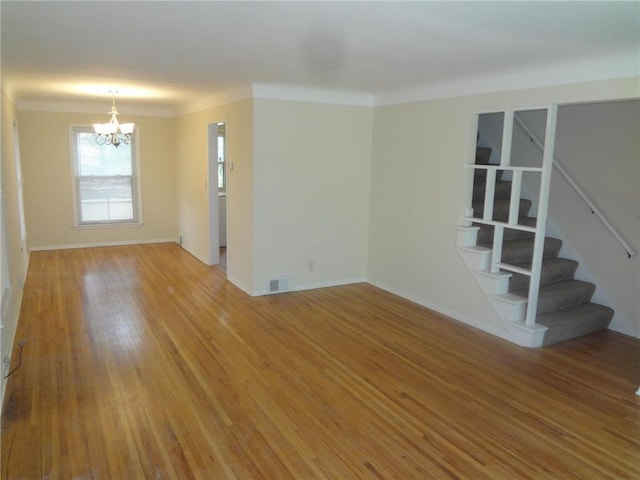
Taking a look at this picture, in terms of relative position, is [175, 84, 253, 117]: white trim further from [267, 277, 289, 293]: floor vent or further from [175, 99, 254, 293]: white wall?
[267, 277, 289, 293]: floor vent

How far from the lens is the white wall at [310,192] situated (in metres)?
5.21

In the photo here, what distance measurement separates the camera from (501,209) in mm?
5121

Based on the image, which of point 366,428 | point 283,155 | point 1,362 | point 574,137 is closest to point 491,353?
point 366,428

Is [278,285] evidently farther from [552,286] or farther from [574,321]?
[574,321]

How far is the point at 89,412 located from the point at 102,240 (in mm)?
5625

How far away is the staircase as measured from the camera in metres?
4.22

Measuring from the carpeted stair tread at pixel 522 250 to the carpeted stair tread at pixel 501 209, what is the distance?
31cm

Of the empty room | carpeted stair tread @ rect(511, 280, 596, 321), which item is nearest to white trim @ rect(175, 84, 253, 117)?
the empty room

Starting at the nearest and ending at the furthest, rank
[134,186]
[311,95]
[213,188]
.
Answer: [311,95] < [213,188] < [134,186]

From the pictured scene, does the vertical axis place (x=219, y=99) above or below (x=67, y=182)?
above

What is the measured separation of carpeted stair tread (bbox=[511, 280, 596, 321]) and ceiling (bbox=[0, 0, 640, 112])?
6.58ft

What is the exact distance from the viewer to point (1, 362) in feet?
10.2

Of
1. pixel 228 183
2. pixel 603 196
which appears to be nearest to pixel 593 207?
pixel 603 196

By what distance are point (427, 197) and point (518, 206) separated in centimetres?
106
